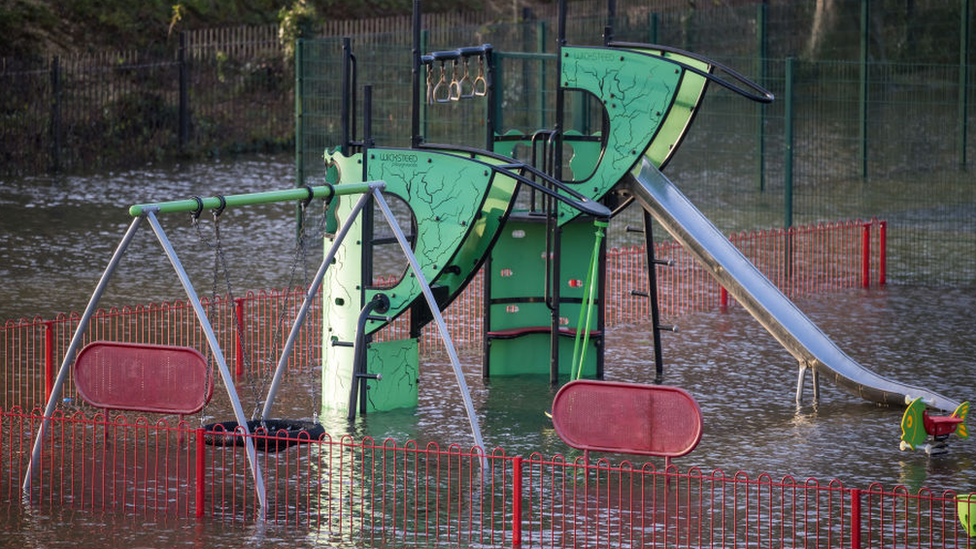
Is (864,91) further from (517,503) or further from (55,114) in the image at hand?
(517,503)

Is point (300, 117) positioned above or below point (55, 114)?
below

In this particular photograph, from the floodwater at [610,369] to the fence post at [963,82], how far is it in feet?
25.9

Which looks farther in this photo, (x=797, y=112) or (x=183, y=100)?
(x=797, y=112)

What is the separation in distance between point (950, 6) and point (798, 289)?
14858 mm

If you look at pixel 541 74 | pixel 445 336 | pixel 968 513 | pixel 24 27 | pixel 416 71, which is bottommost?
pixel 968 513

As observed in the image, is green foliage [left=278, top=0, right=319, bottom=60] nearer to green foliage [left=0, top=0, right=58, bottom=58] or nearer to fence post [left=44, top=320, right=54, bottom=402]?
green foliage [left=0, top=0, right=58, bottom=58]

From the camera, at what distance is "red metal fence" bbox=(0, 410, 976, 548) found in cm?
1098

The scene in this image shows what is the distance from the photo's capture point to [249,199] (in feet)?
39.7

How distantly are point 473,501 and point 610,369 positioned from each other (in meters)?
5.11

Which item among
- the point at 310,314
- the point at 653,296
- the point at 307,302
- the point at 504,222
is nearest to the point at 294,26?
the point at 310,314

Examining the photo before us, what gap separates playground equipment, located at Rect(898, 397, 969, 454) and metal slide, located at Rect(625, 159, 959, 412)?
4.19 feet

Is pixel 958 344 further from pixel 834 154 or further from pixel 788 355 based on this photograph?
pixel 834 154

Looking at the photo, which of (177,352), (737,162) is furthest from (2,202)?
(177,352)

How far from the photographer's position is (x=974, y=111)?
32.4 meters
